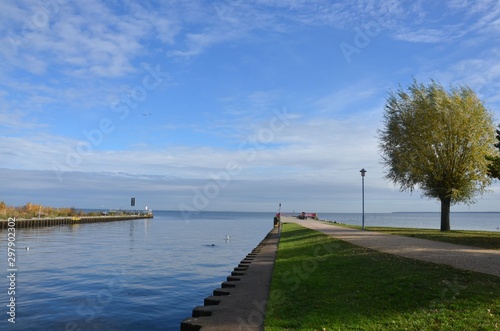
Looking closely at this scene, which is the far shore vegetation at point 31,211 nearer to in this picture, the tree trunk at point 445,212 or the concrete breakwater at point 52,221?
the concrete breakwater at point 52,221

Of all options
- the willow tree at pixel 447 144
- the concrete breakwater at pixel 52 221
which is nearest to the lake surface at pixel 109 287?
the willow tree at pixel 447 144

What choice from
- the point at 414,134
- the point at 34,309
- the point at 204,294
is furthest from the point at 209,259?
the point at 414,134

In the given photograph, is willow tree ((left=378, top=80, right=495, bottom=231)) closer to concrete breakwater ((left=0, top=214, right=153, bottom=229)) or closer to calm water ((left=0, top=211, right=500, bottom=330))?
calm water ((left=0, top=211, right=500, bottom=330))

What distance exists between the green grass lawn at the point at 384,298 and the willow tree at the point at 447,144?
22.1 m

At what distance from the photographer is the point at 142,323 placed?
14.9 meters

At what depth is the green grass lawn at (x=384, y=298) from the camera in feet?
29.5

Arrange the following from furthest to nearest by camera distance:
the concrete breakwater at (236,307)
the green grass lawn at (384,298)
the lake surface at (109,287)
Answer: the lake surface at (109,287), the concrete breakwater at (236,307), the green grass lawn at (384,298)

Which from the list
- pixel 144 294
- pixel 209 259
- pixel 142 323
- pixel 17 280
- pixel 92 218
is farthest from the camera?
pixel 92 218

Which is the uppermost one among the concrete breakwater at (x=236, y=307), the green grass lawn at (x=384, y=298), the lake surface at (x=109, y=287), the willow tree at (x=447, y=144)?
the willow tree at (x=447, y=144)

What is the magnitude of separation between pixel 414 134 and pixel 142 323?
96.0ft

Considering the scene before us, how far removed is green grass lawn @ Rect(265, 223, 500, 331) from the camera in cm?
900

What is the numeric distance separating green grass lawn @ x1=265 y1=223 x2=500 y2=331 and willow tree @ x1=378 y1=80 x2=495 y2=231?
2215cm

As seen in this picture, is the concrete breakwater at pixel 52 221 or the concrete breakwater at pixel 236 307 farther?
the concrete breakwater at pixel 52 221

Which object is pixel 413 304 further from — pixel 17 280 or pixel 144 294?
pixel 17 280
